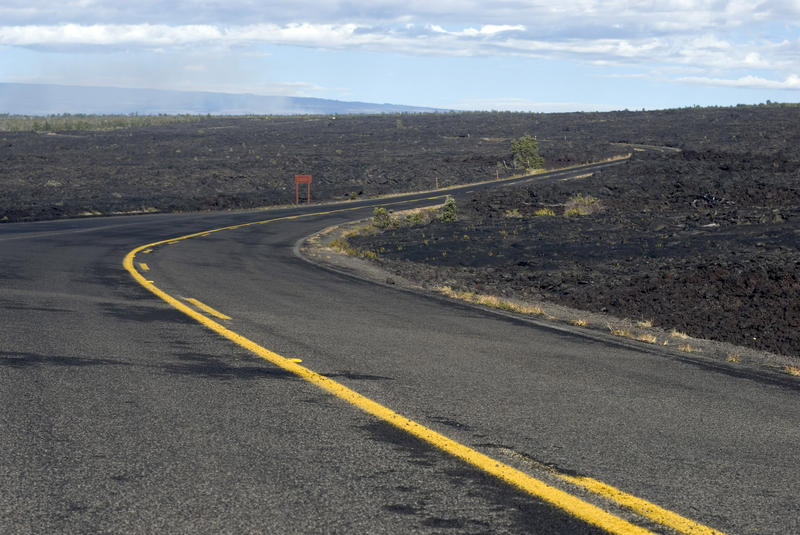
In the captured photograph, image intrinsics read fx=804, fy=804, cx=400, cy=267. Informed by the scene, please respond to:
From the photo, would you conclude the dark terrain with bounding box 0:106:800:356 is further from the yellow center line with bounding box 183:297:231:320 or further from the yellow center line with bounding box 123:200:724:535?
the yellow center line with bounding box 123:200:724:535

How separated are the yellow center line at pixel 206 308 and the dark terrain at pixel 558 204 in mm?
7132

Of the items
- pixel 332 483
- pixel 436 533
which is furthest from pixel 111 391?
pixel 436 533

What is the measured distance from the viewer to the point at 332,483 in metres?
4.08

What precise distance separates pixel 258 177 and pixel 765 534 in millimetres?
56541

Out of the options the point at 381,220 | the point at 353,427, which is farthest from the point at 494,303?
the point at 381,220

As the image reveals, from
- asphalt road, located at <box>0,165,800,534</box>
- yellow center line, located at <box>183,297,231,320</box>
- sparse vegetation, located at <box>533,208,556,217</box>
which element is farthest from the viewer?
sparse vegetation, located at <box>533,208,556,217</box>

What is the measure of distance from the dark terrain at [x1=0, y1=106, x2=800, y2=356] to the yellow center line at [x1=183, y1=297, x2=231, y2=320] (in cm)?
713

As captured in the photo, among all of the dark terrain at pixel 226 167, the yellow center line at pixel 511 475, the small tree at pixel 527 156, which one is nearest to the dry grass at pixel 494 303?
the yellow center line at pixel 511 475

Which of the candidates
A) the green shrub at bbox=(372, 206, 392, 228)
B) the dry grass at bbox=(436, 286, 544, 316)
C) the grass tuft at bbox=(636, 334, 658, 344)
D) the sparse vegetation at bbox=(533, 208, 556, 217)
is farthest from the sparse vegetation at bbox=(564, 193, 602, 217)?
the grass tuft at bbox=(636, 334, 658, 344)

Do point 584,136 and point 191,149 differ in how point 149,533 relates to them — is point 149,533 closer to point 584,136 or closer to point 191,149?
point 191,149

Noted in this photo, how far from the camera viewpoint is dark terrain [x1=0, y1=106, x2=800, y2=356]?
15102 mm

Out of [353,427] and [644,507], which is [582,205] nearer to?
[353,427]

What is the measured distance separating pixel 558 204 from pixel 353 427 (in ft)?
108

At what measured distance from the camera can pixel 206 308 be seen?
10625 millimetres
